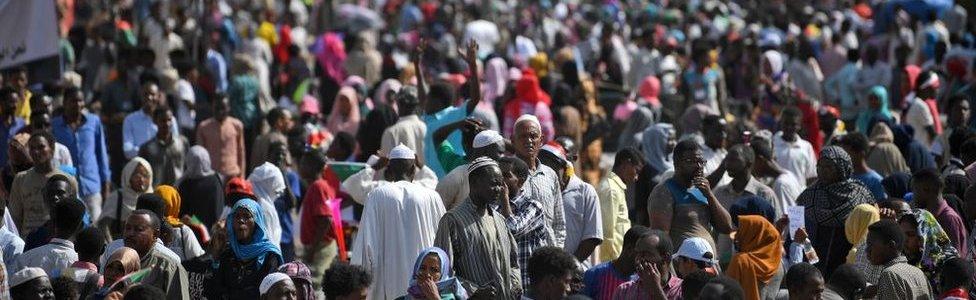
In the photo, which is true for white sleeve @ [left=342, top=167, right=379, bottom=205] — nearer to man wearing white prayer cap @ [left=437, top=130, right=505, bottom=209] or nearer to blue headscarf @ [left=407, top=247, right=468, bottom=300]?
man wearing white prayer cap @ [left=437, top=130, right=505, bottom=209]

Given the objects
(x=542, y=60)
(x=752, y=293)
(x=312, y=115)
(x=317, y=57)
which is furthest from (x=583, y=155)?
(x=317, y=57)

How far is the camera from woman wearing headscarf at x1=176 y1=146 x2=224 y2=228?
12.3 meters

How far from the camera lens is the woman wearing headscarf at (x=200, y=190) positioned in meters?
12.3

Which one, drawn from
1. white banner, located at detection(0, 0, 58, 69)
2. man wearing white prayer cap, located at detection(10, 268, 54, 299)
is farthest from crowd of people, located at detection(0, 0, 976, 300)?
white banner, located at detection(0, 0, 58, 69)

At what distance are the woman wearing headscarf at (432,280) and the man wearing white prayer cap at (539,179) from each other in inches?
49.4

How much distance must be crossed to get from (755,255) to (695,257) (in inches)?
36.4

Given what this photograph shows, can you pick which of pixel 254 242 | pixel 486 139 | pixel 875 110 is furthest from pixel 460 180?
pixel 875 110

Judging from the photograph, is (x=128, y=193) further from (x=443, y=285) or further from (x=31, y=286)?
(x=443, y=285)

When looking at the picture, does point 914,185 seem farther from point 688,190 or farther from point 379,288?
point 379,288

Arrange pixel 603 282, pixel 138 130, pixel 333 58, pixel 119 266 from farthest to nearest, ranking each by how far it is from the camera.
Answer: pixel 333 58, pixel 138 130, pixel 603 282, pixel 119 266

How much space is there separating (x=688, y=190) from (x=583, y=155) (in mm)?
4158

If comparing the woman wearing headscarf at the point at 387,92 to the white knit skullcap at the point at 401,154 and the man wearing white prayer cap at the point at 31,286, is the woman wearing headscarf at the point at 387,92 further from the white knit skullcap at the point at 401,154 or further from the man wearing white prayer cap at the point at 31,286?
the man wearing white prayer cap at the point at 31,286

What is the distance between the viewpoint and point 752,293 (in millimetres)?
9422

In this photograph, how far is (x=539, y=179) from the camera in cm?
976
